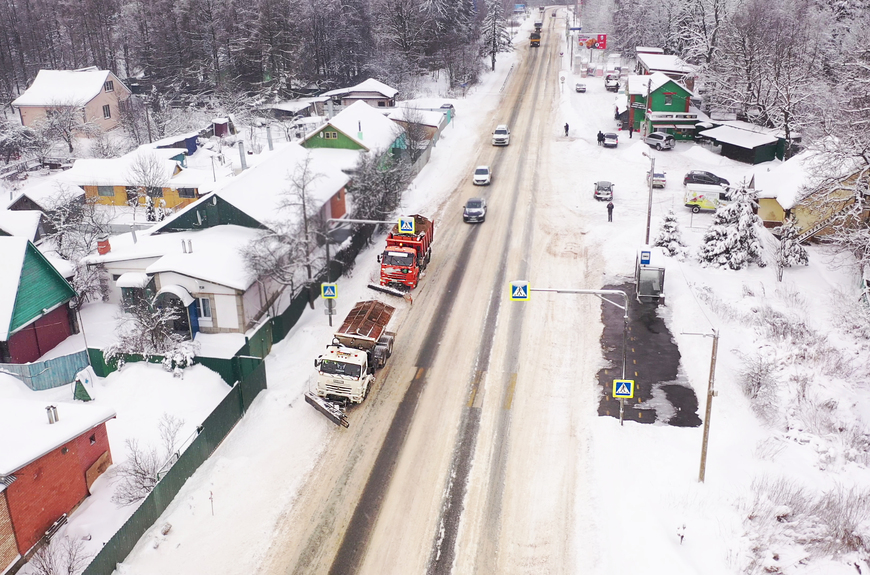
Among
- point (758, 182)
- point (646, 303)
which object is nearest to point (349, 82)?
point (758, 182)

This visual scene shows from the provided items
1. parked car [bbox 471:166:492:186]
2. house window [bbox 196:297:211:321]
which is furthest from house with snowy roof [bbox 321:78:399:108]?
house window [bbox 196:297:211:321]

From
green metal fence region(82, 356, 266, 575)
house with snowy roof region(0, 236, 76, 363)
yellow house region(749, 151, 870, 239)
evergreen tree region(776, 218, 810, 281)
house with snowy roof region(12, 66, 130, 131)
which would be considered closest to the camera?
green metal fence region(82, 356, 266, 575)

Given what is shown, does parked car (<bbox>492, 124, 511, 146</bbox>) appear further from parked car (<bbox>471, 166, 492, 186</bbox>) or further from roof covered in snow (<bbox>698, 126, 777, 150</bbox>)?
roof covered in snow (<bbox>698, 126, 777, 150</bbox>)

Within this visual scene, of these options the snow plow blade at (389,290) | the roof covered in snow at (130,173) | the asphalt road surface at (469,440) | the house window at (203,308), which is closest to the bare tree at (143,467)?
the asphalt road surface at (469,440)

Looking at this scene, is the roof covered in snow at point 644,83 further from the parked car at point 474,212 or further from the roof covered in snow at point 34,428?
the roof covered in snow at point 34,428

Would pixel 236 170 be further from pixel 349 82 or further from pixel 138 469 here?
pixel 349 82
